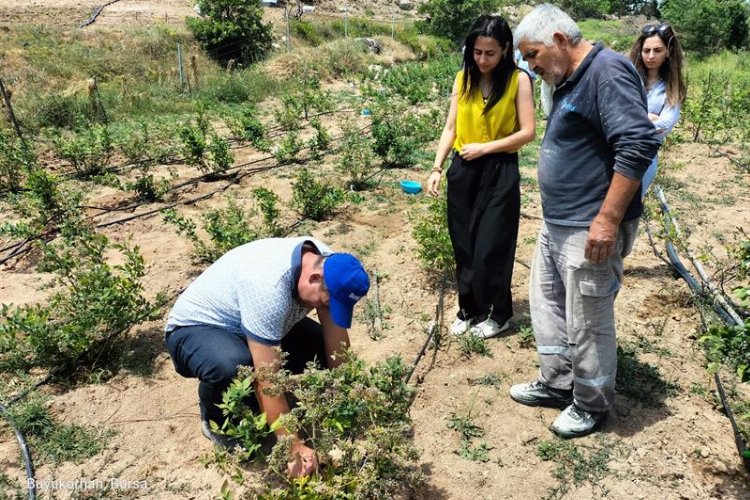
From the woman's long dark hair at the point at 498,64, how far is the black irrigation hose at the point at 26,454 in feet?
8.40

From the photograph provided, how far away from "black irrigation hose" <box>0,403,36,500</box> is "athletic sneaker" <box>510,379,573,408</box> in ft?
6.90

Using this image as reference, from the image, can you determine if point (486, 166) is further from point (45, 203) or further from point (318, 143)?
point (318, 143)

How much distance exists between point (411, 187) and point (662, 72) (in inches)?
102

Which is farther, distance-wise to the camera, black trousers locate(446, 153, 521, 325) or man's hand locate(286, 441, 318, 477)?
black trousers locate(446, 153, 521, 325)

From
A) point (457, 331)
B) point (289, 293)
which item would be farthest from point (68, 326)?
point (457, 331)

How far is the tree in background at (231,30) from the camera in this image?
1473 cm

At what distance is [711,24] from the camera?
19.8m

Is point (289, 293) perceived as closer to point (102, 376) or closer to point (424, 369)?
point (424, 369)

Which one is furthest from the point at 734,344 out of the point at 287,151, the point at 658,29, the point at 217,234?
the point at 287,151

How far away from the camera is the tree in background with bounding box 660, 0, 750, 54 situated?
1984cm

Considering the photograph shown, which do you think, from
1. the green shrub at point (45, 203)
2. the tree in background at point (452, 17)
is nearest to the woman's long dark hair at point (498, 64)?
the green shrub at point (45, 203)

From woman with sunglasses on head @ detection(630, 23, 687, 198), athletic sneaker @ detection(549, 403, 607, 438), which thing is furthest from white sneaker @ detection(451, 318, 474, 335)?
woman with sunglasses on head @ detection(630, 23, 687, 198)

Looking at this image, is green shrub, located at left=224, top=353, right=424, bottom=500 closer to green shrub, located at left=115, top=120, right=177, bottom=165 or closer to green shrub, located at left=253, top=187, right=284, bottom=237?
green shrub, located at left=253, top=187, right=284, bottom=237

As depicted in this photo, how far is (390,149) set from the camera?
6246mm
